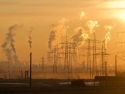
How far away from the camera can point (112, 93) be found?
6794 cm

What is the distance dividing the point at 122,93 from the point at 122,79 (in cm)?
3872

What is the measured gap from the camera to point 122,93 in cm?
6775

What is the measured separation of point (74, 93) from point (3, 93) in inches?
456

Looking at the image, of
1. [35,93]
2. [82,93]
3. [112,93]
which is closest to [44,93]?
[35,93]

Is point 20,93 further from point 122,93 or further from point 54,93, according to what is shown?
point 122,93

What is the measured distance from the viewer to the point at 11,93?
2685 inches

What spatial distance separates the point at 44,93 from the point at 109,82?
4062cm

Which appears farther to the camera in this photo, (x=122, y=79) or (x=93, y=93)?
(x=122, y=79)

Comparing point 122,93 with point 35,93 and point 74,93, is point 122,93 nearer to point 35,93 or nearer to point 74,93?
point 74,93

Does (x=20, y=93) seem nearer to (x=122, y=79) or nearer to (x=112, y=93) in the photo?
(x=112, y=93)

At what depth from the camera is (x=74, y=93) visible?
6806 cm

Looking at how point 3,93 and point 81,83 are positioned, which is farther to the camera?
point 81,83


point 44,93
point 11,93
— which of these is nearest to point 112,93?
point 44,93

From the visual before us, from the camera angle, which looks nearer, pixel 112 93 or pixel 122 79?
pixel 112 93
